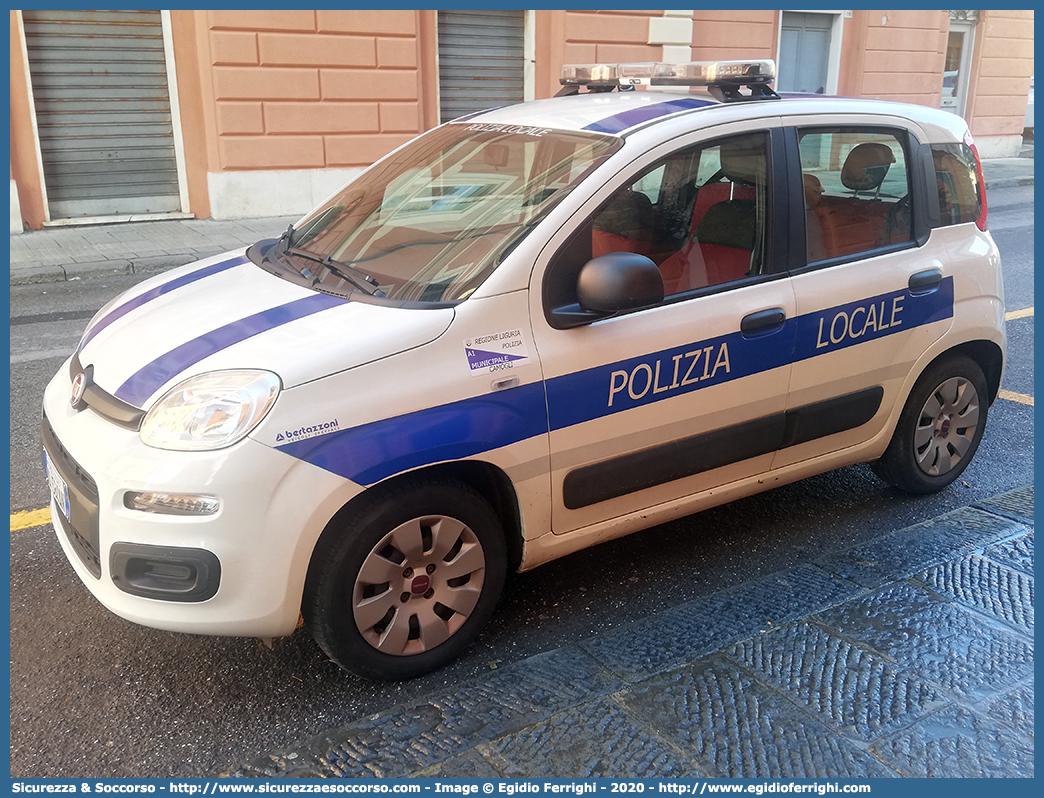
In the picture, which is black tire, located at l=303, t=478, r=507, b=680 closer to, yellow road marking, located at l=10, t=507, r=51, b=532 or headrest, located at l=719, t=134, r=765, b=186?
headrest, located at l=719, t=134, r=765, b=186

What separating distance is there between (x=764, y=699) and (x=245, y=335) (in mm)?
1952

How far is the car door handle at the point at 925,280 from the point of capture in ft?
12.8

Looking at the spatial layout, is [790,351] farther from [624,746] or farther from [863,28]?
[863,28]

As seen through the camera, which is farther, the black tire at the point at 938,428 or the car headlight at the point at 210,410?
the black tire at the point at 938,428

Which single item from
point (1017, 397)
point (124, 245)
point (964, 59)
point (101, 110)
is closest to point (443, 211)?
point (1017, 397)

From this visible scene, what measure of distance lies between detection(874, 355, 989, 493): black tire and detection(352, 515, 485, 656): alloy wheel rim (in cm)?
216

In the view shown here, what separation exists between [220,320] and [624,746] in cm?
182

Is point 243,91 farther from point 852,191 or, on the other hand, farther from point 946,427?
point 946,427

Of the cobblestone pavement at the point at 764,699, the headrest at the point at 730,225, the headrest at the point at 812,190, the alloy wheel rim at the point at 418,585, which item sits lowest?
the cobblestone pavement at the point at 764,699

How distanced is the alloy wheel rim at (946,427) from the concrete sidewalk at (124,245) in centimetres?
777

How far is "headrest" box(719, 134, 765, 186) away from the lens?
139 inches

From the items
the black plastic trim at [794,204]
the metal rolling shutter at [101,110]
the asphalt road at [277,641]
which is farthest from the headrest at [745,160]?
the metal rolling shutter at [101,110]

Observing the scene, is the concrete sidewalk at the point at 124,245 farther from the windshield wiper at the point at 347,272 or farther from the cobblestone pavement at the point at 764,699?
the cobblestone pavement at the point at 764,699

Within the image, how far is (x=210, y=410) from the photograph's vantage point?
8.79 feet
